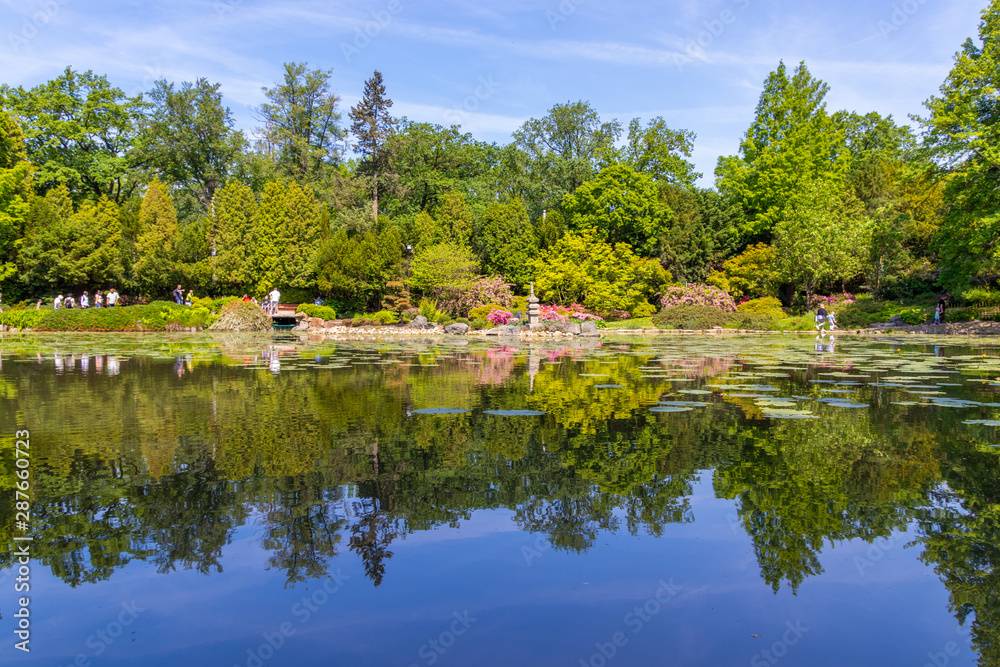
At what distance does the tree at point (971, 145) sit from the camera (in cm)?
2602

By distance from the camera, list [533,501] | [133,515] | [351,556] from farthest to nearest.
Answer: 1. [533,501]
2. [133,515]
3. [351,556]

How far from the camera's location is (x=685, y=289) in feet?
121

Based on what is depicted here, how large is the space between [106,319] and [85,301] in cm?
822

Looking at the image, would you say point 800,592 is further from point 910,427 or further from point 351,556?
point 910,427

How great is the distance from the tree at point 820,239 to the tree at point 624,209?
712 cm

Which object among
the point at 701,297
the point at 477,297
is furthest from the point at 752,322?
the point at 477,297

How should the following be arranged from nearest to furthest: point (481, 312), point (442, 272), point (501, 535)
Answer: point (501, 535)
point (481, 312)
point (442, 272)

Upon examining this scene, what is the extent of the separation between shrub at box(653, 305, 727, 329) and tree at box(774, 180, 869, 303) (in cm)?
552

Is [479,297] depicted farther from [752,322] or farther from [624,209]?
[752,322]

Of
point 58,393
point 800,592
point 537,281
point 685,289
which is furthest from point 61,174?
point 800,592

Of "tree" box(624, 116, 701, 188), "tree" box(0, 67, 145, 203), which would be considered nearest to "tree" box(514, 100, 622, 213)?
"tree" box(624, 116, 701, 188)

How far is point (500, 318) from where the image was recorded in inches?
1243

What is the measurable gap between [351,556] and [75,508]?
1857 millimetres

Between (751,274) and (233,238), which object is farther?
(233,238)
